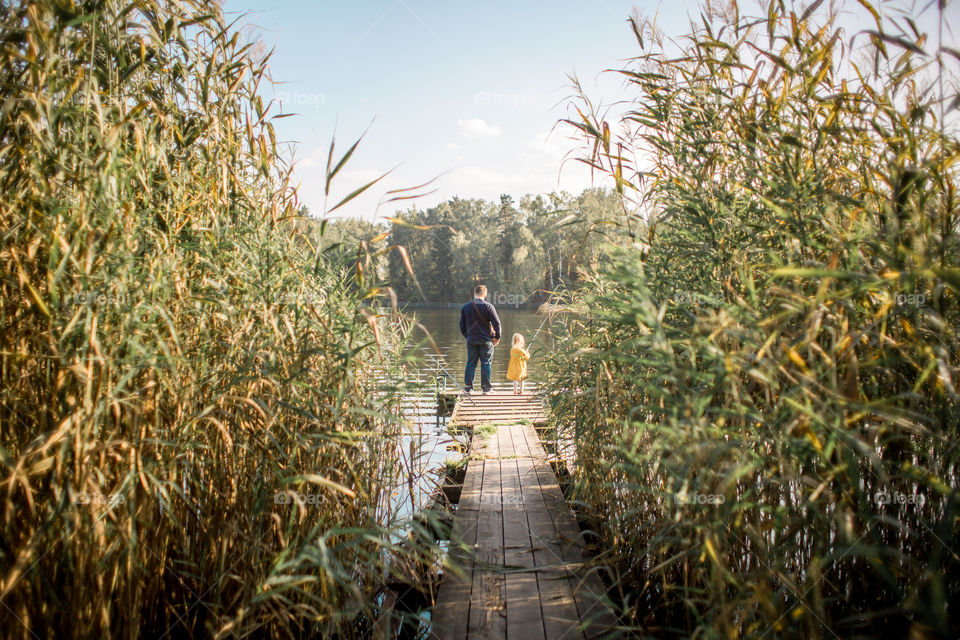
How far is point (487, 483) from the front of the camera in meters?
4.80

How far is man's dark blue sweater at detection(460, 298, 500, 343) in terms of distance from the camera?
27.9ft

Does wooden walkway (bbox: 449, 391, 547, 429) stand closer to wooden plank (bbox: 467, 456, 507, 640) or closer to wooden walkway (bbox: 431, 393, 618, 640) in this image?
wooden walkway (bbox: 431, 393, 618, 640)

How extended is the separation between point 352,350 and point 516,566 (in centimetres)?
177

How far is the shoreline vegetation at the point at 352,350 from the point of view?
1.84m

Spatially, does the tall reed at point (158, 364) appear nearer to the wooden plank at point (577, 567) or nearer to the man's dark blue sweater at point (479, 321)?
the wooden plank at point (577, 567)

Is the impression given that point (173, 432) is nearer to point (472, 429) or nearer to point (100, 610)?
point (100, 610)

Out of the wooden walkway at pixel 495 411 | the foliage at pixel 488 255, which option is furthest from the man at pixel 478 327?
the foliage at pixel 488 255

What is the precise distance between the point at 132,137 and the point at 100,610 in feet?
6.90

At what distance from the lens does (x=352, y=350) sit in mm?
2355

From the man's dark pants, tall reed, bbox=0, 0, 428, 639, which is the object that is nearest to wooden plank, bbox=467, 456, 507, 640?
tall reed, bbox=0, 0, 428, 639

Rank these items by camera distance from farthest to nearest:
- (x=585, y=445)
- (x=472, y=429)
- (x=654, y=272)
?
(x=472, y=429) < (x=585, y=445) < (x=654, y=272)

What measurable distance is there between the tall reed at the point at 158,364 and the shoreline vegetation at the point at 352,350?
0.02 meters

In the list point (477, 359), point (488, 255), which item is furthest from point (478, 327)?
point (488, 255)

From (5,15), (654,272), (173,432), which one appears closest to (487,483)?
(654,272)
